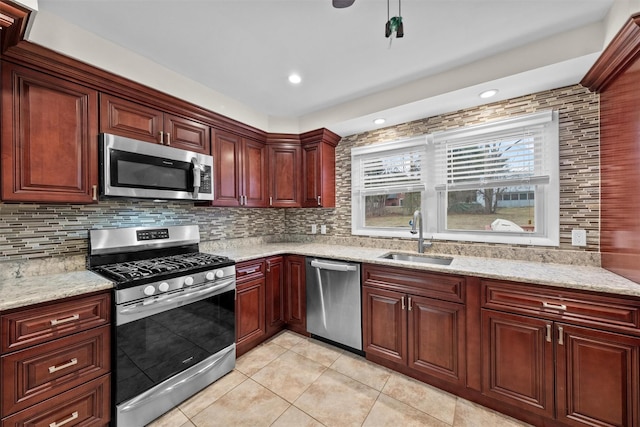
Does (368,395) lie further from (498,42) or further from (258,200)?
(498,42)

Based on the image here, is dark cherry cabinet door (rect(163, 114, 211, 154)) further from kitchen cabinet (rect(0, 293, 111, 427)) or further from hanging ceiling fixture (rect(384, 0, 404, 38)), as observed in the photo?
hanging ceiling fixture (rect(384, 0, 404, 38))

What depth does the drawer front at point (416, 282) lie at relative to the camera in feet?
6.06

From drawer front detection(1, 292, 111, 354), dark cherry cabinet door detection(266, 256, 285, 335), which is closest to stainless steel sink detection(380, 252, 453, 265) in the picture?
dark cherry cabinet door detection(266, 256, 285, 335)

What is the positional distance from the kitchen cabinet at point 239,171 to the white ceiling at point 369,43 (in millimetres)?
568

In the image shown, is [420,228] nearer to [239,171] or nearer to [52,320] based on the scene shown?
[239,171]

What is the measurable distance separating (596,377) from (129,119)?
347 centimetres

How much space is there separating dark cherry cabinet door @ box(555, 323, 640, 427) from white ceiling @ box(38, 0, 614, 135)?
1726mm

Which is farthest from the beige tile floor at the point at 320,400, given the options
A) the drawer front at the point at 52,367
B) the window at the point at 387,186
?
the window at the point at 387,186

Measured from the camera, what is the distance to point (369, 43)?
1781mm

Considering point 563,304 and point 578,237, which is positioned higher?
point 578,237

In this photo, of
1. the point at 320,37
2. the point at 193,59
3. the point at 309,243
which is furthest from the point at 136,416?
the point at 320,37

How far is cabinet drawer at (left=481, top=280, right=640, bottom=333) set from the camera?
1357mm

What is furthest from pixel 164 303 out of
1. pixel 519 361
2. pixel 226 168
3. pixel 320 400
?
pixel 519 361

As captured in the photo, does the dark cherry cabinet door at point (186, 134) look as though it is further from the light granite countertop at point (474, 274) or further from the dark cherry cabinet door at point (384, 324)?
the dark cherry cabinet door at point (384, 324)
